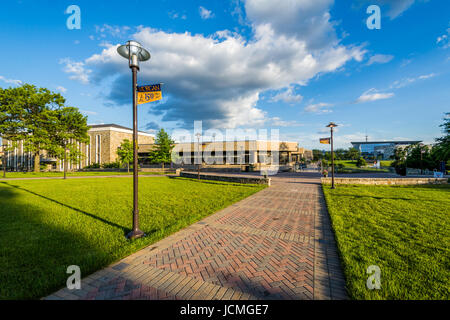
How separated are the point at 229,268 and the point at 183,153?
39679 millimetres

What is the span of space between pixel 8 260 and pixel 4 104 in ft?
138

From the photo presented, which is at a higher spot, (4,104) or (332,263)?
(4,104)

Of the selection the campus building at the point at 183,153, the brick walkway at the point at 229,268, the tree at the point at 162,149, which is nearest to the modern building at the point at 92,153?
the campus building at the point at 183,153

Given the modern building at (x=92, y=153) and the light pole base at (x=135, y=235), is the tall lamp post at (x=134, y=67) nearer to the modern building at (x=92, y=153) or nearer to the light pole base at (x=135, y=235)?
the light pole base at (x=135, y=235)

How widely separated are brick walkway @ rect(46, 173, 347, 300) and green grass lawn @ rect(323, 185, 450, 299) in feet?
1.06

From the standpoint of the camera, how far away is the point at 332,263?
3.56 metres

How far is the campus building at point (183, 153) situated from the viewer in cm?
3638

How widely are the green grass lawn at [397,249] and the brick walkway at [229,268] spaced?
32 cm

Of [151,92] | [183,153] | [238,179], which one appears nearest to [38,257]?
[151,92]
